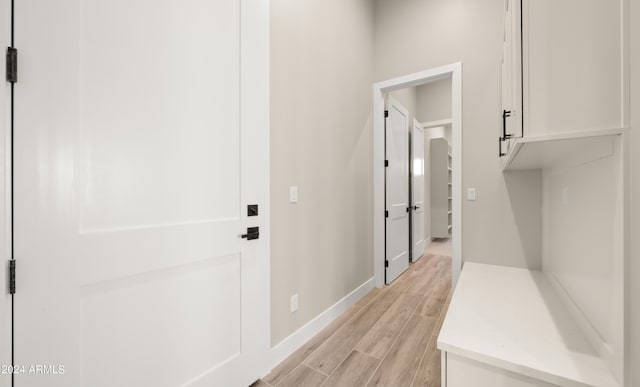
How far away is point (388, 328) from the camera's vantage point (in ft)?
7.24

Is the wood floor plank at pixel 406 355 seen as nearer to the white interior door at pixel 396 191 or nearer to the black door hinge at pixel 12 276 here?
the white interior door at pixel 396 191

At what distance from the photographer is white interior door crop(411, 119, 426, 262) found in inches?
165

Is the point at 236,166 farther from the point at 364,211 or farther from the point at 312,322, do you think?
the point at 364,211

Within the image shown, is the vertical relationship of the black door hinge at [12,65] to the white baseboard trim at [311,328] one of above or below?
above

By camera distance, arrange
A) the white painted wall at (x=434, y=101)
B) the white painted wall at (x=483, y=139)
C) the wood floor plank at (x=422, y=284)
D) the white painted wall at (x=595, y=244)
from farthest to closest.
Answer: the white painted wall at (x=434, y=101) < the wood floor plank at (x=422, y=284) < the white painted wall at (x=483, y=139) < the white painted wall at (x=595, y=244)

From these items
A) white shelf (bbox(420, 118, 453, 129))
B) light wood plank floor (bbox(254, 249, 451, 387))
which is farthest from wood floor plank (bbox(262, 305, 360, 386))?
white shelf (bbox(420, 118, 453, 129))

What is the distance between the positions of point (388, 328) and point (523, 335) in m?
1.23

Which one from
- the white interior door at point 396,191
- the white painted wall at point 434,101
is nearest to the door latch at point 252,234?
the white interior door at point 396,191

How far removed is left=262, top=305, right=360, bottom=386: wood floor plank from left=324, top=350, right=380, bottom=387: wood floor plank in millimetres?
266

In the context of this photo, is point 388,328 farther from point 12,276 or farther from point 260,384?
point 12,276

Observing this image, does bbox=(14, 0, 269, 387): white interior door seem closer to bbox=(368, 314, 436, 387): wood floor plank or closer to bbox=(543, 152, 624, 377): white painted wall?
bbox=(368, 314, 436, 387): wood floor plank

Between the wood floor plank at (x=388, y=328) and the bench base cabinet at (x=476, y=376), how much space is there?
864 mm

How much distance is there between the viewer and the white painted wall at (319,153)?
1856mm

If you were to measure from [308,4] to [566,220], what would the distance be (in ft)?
7.46
